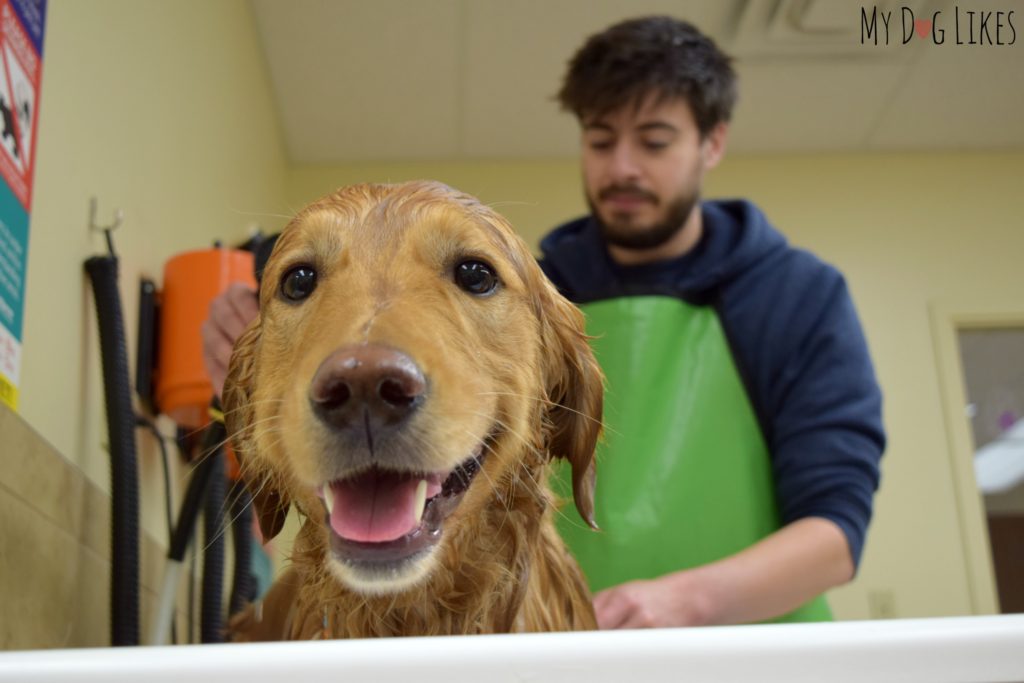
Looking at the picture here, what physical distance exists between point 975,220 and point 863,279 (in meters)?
0.48

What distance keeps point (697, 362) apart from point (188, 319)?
87cm

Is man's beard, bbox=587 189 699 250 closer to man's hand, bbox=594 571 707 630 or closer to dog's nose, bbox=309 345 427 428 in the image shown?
man's hand, bbox=594 571 707 630

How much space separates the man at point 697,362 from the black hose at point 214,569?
1.38ft

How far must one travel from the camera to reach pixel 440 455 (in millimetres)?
757

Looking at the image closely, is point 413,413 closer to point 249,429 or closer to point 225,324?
point 249,429

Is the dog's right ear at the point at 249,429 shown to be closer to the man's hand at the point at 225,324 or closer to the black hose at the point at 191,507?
the man's hand at the point at 225,324

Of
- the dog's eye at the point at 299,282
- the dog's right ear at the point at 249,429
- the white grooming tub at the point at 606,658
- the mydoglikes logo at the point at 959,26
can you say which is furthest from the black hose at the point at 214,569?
the mydoglikes logo at the point at 959,26

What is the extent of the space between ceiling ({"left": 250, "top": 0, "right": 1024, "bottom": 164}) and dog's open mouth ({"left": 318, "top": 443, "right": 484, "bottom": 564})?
50 cm

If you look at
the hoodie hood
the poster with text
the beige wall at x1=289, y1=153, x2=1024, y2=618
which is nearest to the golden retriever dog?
the beige wall at x1=289, y1=153, x2=1024, y2=618

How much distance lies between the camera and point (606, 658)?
63 centimetres

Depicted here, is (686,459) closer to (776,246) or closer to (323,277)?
(776,246)

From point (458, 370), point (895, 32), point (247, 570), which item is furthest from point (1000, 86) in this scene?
point (247, 570)

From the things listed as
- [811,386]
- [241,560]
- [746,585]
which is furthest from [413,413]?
[241,560]

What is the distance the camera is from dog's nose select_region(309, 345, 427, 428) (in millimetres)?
695
